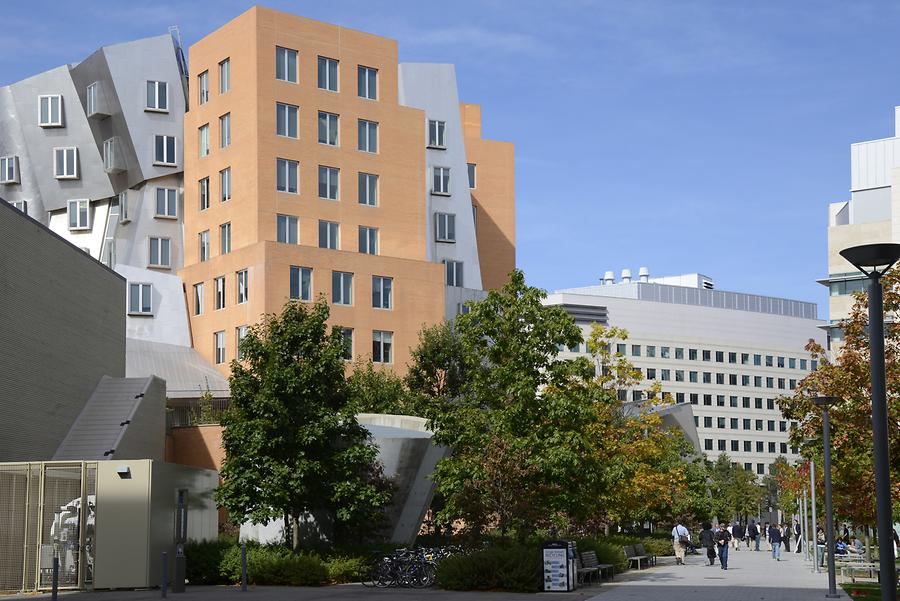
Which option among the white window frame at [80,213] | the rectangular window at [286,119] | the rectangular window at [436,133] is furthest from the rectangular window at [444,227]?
the white window frame at [80,213]

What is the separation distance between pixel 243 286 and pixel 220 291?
3.02m

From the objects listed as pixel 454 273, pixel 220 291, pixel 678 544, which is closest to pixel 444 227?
pixel 454 273

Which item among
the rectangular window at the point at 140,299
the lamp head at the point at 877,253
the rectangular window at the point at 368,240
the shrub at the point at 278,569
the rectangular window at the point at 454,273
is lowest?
the shrub at the point at 278,569

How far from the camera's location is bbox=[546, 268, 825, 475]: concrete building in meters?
166

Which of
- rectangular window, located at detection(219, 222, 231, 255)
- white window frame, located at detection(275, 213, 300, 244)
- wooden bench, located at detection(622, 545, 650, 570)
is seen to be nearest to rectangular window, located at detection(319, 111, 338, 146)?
white window frame, located at detection(275, 213, 300, 244)

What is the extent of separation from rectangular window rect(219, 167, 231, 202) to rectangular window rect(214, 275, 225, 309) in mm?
4751

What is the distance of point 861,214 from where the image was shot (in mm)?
112188

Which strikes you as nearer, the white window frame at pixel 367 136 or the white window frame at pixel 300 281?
the white window frame at pixel 300 281

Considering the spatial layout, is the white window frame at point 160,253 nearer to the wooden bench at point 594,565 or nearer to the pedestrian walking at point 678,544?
the pedestrian walking at point 678,544

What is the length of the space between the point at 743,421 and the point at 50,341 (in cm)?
14708

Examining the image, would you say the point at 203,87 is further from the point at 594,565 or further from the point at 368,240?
the point at 594,565

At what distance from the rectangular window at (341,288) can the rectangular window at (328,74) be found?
11.3m

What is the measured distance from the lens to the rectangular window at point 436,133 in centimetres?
8206

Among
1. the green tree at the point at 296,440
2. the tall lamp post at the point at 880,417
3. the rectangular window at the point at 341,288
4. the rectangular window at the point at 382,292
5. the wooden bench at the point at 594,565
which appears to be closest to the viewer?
the tall lamp post at the point at 880,417
